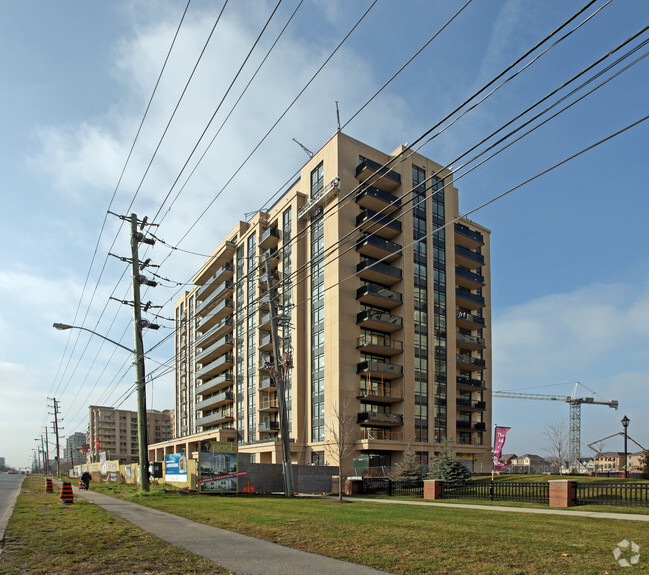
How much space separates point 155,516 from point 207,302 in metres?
56.5

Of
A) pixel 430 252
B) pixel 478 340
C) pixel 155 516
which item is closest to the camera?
pixel 155 516

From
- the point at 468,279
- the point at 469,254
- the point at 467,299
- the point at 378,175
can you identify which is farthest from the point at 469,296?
the point at 378,175

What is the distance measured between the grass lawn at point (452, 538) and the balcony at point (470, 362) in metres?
41.4

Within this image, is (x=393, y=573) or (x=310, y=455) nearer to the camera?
(x=393, y=573)

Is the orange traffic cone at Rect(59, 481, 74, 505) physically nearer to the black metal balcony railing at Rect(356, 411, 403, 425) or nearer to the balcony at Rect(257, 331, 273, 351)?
the black metal balcony railing at Rect(356, 411, 403, 425)

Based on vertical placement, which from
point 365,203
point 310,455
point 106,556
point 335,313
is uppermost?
point 365,203

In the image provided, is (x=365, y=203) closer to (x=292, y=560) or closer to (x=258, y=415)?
(x=258, y=415)

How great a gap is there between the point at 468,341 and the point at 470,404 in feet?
22.6

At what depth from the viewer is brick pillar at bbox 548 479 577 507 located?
60.8ft

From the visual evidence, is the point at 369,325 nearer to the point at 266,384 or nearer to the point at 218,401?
the point at 266,384

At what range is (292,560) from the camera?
29.2 feet

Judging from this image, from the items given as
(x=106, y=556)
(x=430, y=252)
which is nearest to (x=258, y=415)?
(x=430, y=252)

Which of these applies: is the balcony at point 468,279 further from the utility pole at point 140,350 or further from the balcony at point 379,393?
the utility pole at point 140,350

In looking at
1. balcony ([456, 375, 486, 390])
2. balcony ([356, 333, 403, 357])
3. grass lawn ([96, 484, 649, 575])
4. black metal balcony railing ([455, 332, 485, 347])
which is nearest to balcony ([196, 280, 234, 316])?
balcony ([356, 333, 403, 357])
